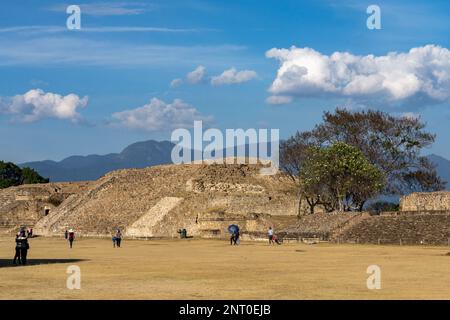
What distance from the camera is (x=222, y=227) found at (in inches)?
2790

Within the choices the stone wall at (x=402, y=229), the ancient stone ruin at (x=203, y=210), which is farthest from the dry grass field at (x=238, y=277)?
the ancient stone ruin at (x=203, y=210)

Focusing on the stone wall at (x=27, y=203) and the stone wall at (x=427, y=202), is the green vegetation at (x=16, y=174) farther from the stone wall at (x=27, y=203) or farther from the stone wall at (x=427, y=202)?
the stone wall at (x=427, y=202)

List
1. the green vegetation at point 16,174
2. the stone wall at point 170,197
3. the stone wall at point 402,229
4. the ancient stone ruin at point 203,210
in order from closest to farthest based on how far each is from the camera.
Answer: the stone wall at point 402,229 → the ancient stone ruin at point 203,210 → the stone wall at point 170,197 → the green vegetation at point 16,174

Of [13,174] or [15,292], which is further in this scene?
[13,174]

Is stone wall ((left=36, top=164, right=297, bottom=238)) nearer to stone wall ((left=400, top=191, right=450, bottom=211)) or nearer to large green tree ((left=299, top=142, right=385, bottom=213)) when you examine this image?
A: large green tree ((left=299, top=142, right=385, bottom=213))

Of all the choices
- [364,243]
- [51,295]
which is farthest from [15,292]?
[364,243]

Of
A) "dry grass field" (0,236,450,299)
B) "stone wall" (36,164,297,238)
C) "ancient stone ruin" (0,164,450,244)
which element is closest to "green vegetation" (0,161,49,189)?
"ancient stone ruin" (0,164,450,244)

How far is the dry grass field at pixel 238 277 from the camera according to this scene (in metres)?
22.5

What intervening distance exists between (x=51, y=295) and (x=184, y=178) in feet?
208

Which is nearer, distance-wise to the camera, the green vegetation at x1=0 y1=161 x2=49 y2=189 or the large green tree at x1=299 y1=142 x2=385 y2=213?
the large green tree at x1=299 y1=142 x2=385 y2=213

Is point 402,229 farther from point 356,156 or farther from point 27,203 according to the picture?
point 27,203

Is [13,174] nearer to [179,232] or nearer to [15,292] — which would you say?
[179,232]

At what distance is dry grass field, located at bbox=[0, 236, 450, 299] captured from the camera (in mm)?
22547

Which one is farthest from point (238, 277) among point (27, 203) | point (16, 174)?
point (16, 174)
